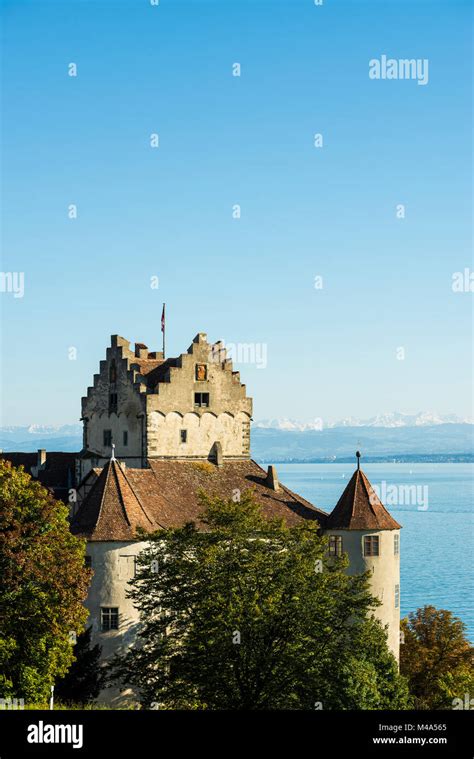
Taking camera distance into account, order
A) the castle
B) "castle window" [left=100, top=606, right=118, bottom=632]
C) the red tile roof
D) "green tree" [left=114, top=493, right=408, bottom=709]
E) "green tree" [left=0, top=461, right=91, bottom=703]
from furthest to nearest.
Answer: the red tile roof, the castle, "castle window" [left=100, top=606, right=118, bottom=632], "green tree" [left=114, top=493, right=408, bottom=709], "green tree" [left=0, top=461, right=91, bottom=703]

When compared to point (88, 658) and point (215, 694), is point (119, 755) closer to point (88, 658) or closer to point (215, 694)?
point (215, 694)

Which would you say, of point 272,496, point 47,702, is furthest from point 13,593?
Answer: point 272,496

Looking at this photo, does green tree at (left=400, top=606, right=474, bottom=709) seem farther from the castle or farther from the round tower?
the round tower

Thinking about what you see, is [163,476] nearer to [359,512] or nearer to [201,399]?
[201,399]

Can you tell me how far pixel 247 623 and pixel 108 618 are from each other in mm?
10401

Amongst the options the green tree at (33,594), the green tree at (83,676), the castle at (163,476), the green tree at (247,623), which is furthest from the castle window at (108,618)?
the green tree at (33,594)

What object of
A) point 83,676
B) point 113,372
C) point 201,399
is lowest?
point 83,676

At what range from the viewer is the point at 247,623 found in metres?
42.0

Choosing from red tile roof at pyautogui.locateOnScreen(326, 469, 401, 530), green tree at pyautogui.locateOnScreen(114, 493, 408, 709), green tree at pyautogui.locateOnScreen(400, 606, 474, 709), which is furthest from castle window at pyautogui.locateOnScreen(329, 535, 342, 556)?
green tree at pyautogui.locateOnScreen(114, 493, 408, 709)

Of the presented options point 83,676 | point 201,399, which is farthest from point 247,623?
point 201,399

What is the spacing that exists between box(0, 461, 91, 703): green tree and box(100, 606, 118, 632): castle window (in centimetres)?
1014

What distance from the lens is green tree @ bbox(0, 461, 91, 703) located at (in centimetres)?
3769

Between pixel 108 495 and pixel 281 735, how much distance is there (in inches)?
1538

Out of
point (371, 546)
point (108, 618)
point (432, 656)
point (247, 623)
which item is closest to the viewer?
point (247, 623)
